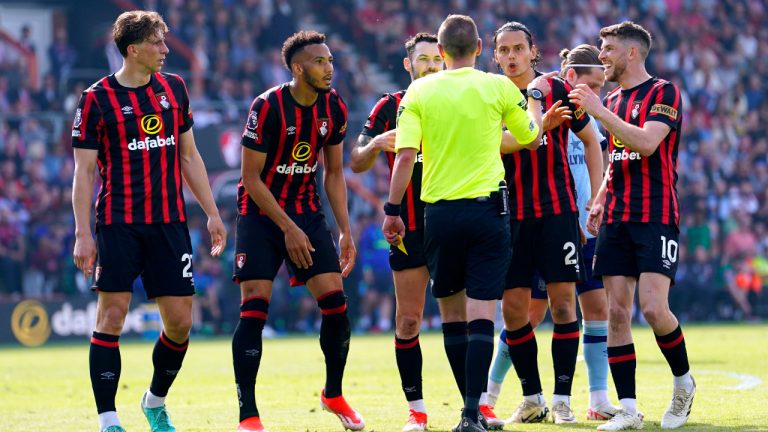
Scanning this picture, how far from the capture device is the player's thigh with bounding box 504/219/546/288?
28.4 ft

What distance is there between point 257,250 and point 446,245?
1359 millimetres

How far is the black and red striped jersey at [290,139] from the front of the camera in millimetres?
8203

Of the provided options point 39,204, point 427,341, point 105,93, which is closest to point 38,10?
point 39,204

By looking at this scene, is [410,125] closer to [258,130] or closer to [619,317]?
[258,130]

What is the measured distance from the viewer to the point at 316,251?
8.41m

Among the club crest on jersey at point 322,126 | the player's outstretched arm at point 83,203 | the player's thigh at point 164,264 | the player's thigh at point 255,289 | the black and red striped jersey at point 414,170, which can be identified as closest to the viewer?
the player's outstretched arm at point 83,203

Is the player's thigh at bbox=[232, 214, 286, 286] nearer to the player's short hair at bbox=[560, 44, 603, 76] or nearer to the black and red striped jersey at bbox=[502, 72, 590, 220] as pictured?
the black and red striped jersey at bbox=[502, 72, 590, 220]

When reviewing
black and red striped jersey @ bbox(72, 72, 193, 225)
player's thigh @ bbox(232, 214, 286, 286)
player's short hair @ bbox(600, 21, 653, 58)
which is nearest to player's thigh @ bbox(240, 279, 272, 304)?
player's thigh @ bbox(232, 214, 286, 286)

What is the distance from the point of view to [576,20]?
30750 millimetres

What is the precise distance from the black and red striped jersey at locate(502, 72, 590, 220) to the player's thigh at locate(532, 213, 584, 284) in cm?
8

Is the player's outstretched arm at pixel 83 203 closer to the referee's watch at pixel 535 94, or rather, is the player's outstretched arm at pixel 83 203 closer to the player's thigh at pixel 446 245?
the player's thigh at pixel 446 245

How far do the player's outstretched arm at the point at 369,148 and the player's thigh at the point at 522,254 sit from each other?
1.06 metres

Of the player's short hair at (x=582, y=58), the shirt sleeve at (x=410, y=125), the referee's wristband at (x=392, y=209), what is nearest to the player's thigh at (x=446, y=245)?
the referee's wristband at (x=392, y=209)

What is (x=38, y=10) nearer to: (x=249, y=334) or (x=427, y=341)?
(x=427, y=341)
